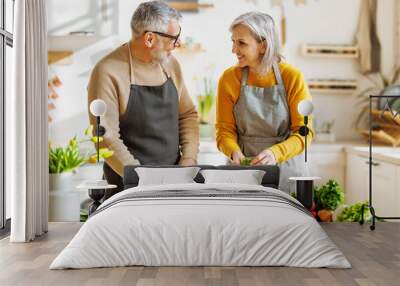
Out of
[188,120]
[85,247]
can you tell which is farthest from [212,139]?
[85,247]

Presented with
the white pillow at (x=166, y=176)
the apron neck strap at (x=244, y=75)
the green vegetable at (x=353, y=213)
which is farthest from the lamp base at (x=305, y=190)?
the apron neck strap at (x=244, y=75)

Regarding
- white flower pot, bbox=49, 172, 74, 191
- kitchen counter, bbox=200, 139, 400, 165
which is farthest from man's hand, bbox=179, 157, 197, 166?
white flower pot, bbox=49, 172, 74, 191

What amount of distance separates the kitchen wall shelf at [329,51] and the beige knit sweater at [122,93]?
1.43 meters

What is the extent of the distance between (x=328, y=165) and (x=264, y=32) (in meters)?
1.55

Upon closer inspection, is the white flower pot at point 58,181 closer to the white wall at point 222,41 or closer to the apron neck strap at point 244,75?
the white wall at point 222,41

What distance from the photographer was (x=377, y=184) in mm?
6555

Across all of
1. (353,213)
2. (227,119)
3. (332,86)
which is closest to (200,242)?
(227,119)

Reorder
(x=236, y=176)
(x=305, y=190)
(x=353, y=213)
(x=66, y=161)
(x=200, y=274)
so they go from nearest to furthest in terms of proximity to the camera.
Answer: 1. (x=200, y=274)
2. (x=236, y=176)
3. (x=305, y=190)
4. (x=66, y=161)
5. (x=353, y=213)

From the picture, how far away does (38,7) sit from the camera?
18.7ft

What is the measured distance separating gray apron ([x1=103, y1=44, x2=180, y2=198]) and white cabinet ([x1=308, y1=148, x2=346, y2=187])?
1455 millimetres

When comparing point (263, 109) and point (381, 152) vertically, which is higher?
point (263, 109)

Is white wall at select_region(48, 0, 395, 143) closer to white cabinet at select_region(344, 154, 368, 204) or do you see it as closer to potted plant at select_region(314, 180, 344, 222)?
white cabinet at select_region(344, 154, 368, 204)

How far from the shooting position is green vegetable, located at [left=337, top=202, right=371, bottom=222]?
6.41 metres

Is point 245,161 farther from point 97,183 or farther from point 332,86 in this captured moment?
point 332,86
